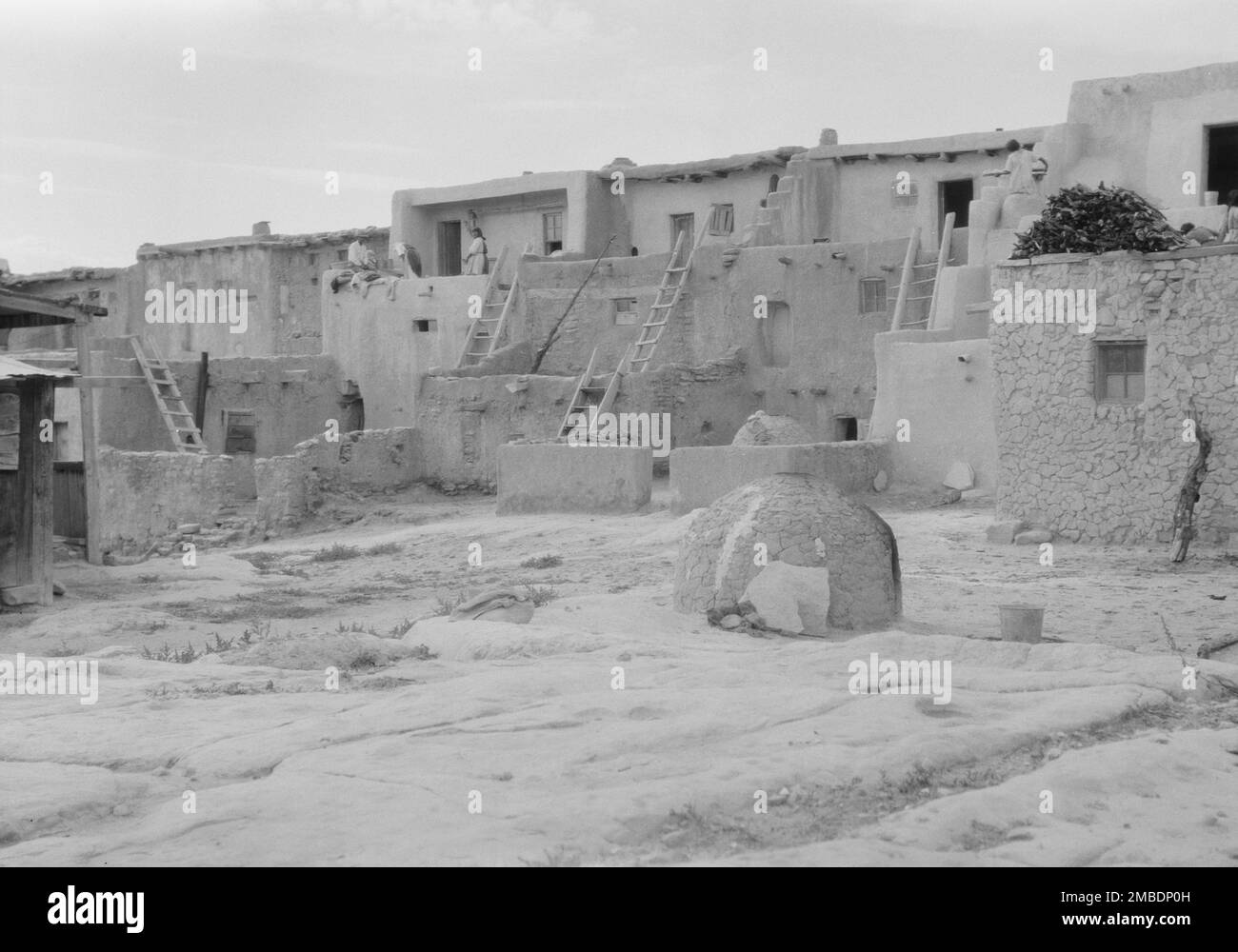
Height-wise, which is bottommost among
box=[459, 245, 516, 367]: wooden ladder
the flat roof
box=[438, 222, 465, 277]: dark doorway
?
the flat roof

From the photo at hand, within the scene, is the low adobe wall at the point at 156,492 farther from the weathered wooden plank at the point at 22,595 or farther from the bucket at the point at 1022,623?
the bucket at the point at 1022,623

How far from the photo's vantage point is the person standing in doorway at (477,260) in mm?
31625

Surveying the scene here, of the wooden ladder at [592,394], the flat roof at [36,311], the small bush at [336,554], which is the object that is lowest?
the small bush at [336,554]

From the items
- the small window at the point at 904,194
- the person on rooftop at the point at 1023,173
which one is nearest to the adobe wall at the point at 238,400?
the small window at the point at 904,194

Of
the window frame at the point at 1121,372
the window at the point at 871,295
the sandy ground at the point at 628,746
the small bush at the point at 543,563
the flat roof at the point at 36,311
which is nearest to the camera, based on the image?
the sandy ground at the point at 628,746

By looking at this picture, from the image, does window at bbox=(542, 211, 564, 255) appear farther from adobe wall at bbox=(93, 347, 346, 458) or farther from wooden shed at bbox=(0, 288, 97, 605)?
wooden shed at bbox=(0, 288, 97, 605)

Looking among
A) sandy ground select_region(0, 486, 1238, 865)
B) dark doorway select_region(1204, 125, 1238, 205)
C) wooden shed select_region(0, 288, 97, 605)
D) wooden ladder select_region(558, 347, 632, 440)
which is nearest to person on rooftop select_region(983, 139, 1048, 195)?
dark doorway select_region(1204, 125, 1238, 205)

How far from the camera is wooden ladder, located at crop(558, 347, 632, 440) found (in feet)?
78.8

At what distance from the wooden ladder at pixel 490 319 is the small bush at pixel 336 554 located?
9711 mm

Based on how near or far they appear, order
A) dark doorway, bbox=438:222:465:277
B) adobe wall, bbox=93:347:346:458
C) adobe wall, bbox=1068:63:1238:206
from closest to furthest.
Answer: adobe wall, bbox=1068:63:1238:206, adobe wall, bbox=93:347:346:458, dark doorway, bbox=438:222:465:277

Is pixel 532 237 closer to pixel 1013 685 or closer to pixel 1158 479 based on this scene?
pixel 1158 479

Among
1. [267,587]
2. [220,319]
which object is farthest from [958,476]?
[220,319]

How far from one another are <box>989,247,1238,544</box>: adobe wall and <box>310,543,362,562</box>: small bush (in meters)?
7.67

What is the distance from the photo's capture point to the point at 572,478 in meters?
20.0
